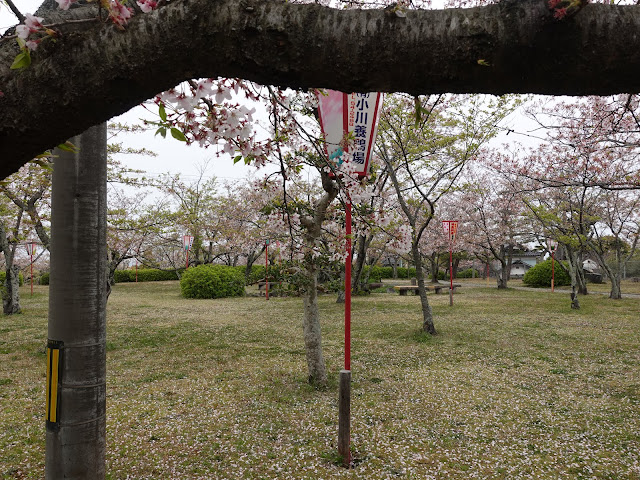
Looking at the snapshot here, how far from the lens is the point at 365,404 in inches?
178

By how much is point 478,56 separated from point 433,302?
14.8 m

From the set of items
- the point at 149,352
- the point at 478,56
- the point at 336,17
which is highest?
the point at 336,17

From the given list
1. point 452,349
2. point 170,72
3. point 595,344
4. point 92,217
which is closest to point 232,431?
point 92,217

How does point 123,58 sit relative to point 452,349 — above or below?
above

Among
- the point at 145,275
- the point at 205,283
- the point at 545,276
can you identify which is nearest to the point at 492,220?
the point at 545,276

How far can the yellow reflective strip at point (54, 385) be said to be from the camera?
7.05 feet

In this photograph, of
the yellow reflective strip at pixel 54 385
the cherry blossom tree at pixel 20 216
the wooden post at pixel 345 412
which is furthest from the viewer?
the cherry blossom tree at pixel 20 216

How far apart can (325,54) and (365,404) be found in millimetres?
4249

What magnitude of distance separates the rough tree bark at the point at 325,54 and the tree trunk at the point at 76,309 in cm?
129

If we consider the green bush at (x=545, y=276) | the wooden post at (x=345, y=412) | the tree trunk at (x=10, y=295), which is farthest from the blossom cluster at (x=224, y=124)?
the green bush at (x=545, y=276)

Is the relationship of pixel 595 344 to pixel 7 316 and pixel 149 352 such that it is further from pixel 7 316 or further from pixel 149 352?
pixel 7 316

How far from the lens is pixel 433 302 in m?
14.9

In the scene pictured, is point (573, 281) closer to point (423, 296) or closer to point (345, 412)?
point (423, 296)

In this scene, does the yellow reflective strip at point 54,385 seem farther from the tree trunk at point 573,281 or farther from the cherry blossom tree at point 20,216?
the tree trunk at point 573,281
